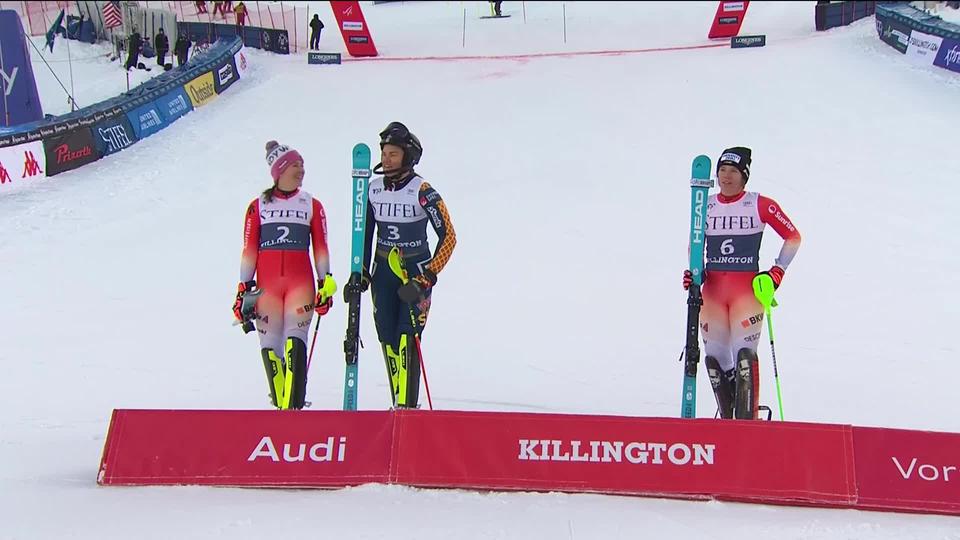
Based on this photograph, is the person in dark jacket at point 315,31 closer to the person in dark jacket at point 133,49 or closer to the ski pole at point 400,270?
the person in dark jacket at point 133,49

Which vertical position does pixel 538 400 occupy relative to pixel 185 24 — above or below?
below

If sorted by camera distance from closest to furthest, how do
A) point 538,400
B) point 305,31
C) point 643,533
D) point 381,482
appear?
1. point 643,533
2. point 381,482
3. point 538,400
4. point 305,31

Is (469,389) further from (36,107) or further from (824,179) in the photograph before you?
(36,107)

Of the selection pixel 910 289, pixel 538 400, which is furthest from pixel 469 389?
pixel 910 289

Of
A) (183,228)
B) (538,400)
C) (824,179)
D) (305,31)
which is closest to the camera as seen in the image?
(538,400)

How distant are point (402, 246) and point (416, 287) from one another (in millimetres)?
438

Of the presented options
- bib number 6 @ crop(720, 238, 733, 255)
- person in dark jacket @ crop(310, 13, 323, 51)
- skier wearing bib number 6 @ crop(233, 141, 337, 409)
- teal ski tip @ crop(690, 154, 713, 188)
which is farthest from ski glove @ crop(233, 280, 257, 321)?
person in dark jacket @ crop(310, 13, 323, 51)

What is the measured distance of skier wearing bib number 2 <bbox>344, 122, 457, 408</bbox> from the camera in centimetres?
646

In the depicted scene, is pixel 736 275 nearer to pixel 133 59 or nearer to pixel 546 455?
pixel 546 455

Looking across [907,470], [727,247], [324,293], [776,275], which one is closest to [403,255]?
[324,293]

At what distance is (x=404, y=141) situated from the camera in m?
6.42

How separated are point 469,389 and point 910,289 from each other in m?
5.29

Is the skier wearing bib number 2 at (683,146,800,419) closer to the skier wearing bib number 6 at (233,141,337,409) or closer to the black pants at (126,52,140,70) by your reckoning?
the skier wearing bib number 6 at (233,141,337,409)

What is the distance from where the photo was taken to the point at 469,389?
27.2ft
